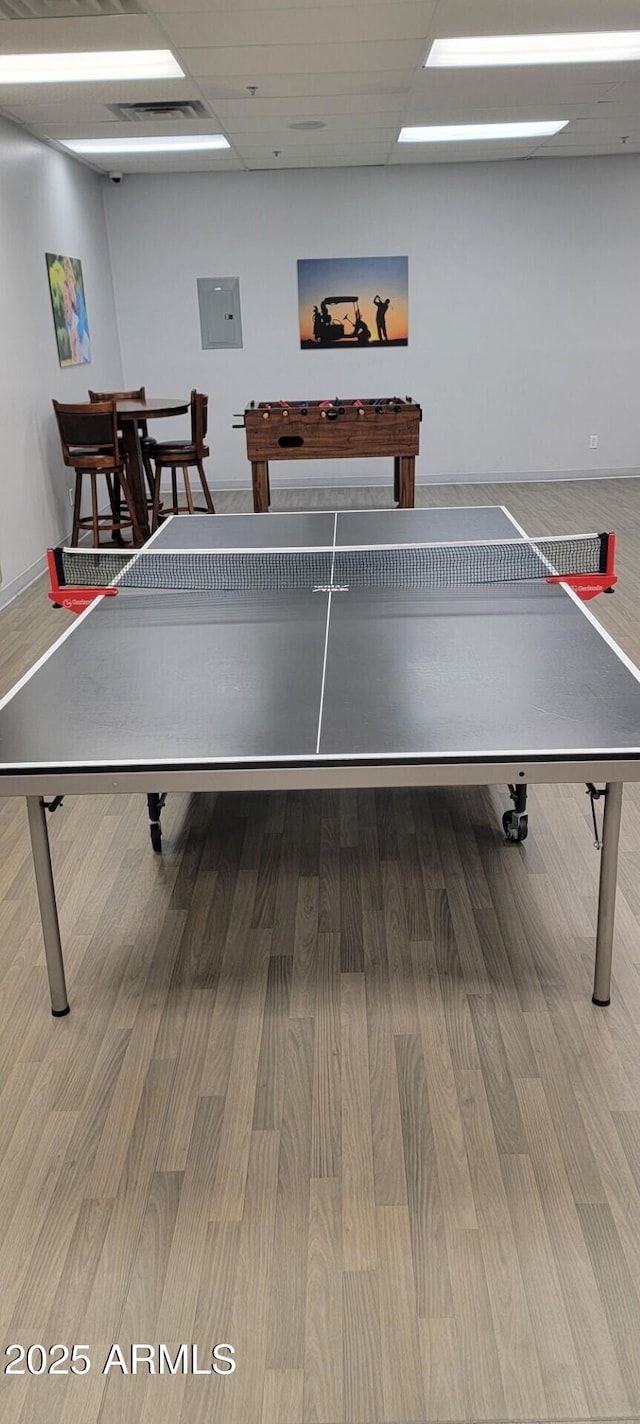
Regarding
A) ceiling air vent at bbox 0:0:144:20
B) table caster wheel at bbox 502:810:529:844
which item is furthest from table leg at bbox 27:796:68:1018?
ceiling air vent at bbox 0:0:144:20

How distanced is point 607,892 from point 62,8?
4.01 m

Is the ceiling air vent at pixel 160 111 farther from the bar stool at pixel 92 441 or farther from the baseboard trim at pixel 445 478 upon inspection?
the baseboard trim at pixel 445 478

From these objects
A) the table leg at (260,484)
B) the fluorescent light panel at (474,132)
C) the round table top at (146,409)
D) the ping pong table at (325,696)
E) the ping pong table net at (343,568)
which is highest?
the fluorescent light panel at (474,132)

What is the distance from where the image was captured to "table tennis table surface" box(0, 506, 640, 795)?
205 centimetres

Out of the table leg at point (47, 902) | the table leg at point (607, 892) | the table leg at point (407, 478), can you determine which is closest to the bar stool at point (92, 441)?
the table leg at point (407, 478)

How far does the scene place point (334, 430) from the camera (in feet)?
23.7

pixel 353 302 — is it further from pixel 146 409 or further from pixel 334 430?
pixel 146 409

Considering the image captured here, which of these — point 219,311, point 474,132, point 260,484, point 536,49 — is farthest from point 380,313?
point 536,49

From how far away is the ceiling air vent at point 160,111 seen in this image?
5969mm

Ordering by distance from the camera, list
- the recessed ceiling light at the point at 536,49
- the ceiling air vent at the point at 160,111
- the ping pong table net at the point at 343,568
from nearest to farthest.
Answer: the ping pong table net at the point at 343,568 → the recessed ceiling light at the point at 536,49 → the ceiling air vent at the point at 160,111

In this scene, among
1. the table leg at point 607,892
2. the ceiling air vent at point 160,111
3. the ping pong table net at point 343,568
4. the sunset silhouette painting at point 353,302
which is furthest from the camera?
the sunset silhouette painting at point 353,302

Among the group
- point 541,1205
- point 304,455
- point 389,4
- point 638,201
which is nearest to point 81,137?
point 304,455

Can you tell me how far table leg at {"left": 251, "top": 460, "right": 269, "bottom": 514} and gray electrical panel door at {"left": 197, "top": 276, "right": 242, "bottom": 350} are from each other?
7.75ft

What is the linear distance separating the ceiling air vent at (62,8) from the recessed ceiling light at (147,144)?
2974 mm
